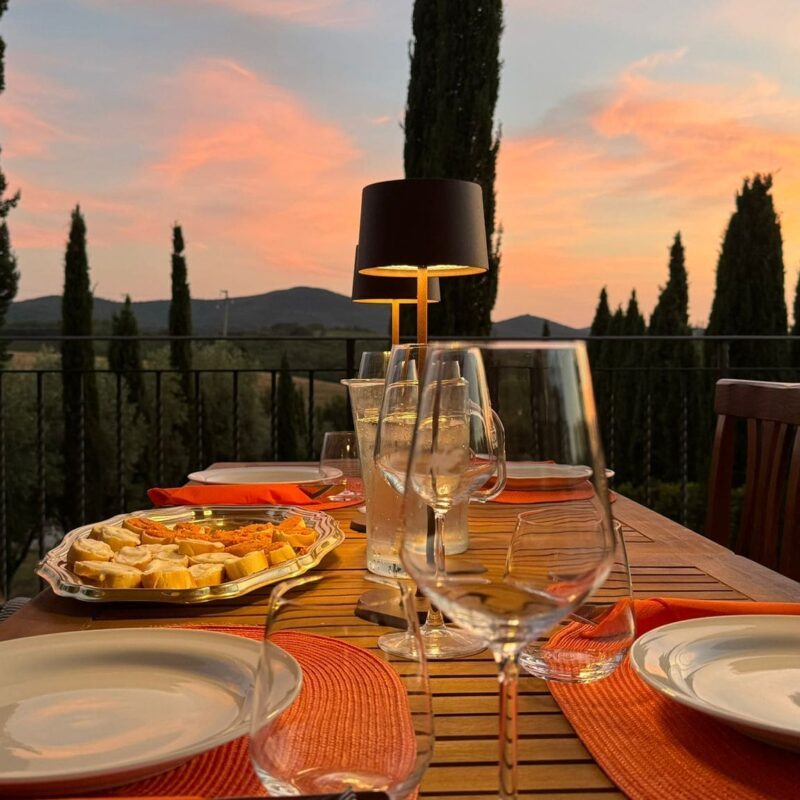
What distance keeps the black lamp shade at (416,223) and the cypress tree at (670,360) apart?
8.82m

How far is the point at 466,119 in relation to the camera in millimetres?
9859

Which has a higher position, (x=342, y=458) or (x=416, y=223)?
(x=416, y=223)

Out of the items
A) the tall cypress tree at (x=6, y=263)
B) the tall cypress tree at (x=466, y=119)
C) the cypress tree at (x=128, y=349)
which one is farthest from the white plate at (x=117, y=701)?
the cypress tree at (x=128, y=349)

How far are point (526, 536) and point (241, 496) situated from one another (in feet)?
3.55

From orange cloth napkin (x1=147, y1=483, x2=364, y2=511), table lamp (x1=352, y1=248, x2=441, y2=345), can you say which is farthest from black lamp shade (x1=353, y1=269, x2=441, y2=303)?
orange cloth napkin (x1=147, y1=483, x2=364, y2=511)

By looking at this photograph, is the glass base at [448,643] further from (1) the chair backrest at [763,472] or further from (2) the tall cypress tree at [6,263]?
(2) the tall cypress tree at [6,263]

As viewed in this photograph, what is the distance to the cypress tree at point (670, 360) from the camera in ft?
33.1

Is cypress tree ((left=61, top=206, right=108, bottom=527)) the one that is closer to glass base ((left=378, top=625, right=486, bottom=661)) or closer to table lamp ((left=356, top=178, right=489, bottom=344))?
table lamp ((left=356, top=178, right=489, bottom=344))

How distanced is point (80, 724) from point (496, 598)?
34 centimetres

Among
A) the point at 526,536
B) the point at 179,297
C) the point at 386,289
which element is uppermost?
the point at 179,297

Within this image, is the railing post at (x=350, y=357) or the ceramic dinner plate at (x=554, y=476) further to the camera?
the railing post at (x=350, y=357)

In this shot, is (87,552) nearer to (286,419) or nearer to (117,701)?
(117,701)

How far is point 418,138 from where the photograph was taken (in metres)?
10.2

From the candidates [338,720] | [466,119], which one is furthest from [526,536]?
[466,119]
